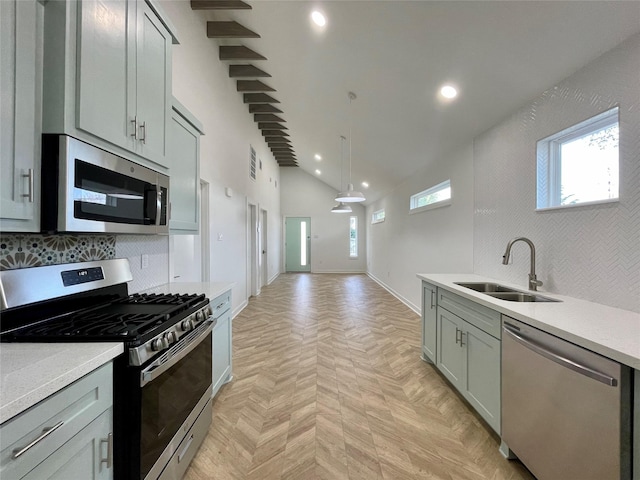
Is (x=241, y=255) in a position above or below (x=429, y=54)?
below

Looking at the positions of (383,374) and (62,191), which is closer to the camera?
(62,191)

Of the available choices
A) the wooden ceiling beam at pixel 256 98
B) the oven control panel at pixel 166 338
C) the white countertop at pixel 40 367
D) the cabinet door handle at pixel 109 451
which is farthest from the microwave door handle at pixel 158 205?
the wooden ceiling beam at pixel 256 98

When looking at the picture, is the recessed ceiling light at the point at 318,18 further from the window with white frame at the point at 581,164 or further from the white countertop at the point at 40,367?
the white countertop at the point at 40,367

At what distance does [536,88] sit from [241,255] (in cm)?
449

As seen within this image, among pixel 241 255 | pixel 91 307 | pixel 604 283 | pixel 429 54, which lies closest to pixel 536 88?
pixel 429 54

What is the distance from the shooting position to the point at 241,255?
16.5ft

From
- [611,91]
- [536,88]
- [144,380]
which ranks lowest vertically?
[144,380]

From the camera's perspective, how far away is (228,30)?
3.39 metres

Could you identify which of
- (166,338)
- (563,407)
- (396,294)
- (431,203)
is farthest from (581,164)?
(396,294)

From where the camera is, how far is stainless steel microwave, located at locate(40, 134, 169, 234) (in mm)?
1061

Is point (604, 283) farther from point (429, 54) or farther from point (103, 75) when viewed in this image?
point (103, 75)

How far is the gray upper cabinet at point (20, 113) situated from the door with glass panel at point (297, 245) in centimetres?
899

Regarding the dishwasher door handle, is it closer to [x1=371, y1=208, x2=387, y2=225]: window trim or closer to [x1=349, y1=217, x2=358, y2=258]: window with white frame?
[x1=371, y1=208, x2=387, y2=225]: window trim

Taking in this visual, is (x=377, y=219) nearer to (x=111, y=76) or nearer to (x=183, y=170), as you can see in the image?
(x=183, y=170)
